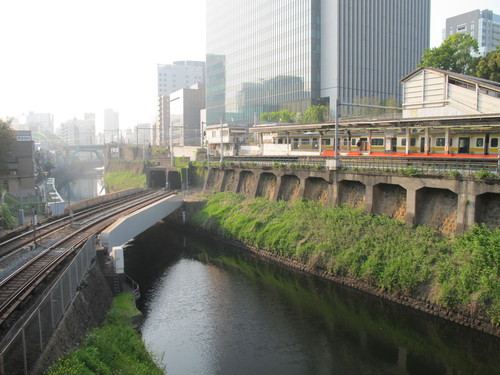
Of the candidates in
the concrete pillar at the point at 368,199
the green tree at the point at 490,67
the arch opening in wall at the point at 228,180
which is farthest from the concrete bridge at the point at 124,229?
the green tree at the point at 490,67

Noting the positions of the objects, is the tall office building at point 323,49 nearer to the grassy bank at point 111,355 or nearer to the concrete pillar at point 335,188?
the concrete pillar at point 335,188

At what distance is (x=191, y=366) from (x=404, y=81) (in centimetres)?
3295

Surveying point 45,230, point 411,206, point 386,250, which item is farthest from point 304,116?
point 45,230

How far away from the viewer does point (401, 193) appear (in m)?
31.7

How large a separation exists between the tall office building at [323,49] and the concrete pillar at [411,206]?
4834cm

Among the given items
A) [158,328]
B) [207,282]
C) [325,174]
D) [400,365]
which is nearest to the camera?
[400,365]

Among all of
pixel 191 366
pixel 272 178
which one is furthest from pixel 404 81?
pixel 191 366

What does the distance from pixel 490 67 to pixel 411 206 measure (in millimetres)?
24950

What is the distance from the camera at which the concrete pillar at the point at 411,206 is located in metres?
29.2

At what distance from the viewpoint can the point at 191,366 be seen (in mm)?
19797

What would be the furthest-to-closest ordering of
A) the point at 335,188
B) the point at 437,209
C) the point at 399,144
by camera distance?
1. the point at 399,144
2. the point at 335,188
3. the point at 437,209

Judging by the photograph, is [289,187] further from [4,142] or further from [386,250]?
[4,142]

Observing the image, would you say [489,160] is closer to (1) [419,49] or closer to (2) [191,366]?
(2) [191,366]

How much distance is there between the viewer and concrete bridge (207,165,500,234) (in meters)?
25.8
